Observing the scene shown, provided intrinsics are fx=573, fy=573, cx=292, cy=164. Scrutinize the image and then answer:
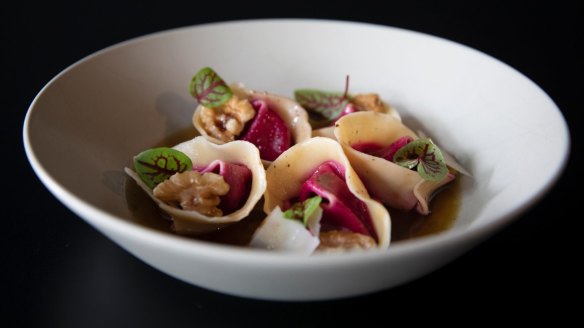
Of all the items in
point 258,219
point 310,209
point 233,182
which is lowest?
point 258,219

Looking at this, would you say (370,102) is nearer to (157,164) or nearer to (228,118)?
(228,118)

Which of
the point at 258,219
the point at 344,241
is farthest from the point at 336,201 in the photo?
the point at 258,219

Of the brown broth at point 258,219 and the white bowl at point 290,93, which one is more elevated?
the white bowl at point 290,93

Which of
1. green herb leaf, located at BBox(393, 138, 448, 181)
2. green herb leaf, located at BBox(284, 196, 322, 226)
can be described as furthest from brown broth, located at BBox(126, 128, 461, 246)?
green herb leaf, located at BBox(284, 196, 322, 226)

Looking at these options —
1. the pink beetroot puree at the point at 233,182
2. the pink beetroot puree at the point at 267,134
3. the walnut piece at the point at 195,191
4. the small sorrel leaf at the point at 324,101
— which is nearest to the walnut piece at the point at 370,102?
the small sorrel leaf at the point at 324,101

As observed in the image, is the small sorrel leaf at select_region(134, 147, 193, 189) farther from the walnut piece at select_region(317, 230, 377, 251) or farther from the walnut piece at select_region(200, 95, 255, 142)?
the walnut piece at select_region(317, 230, 377, 251)

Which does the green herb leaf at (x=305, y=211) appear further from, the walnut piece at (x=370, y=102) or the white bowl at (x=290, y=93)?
the walnut piece at (x=370, y=102)

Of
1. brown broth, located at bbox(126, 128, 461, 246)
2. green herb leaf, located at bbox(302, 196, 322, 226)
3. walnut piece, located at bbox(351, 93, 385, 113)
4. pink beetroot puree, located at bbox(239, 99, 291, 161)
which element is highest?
walnut piece, located at bbox(351, 93, 385, 113)
